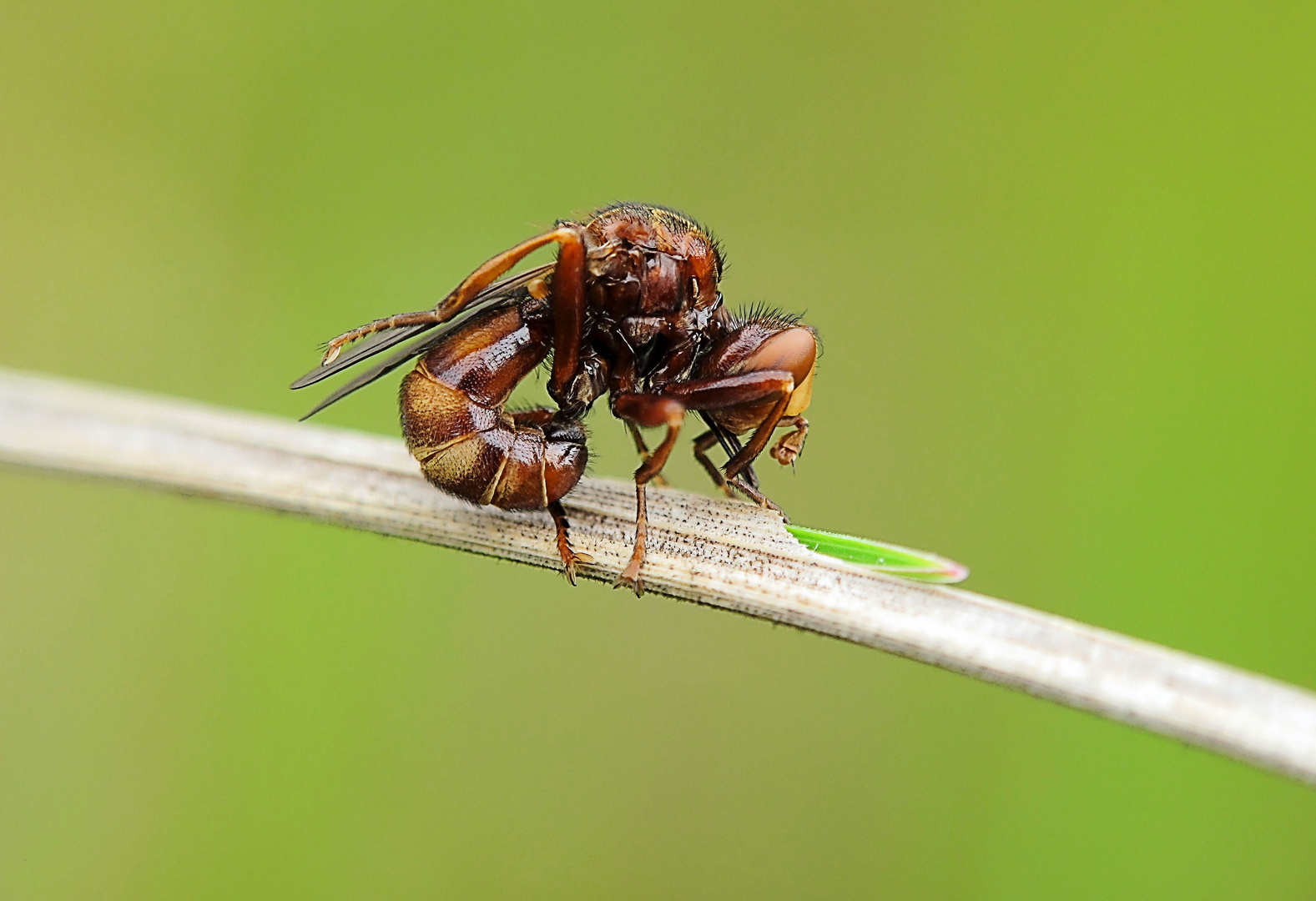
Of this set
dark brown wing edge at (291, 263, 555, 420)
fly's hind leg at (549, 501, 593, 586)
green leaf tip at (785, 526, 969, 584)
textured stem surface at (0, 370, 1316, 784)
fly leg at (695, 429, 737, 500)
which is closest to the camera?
textured stem surface at (0, 370, 1316, 784)

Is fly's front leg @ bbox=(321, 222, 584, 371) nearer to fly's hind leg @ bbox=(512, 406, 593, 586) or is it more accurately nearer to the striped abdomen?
the striped abdomen

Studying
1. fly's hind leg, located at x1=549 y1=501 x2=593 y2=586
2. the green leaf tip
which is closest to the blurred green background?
fly's hind leg, located at x1=549 y1=501 x2=593 y2=586

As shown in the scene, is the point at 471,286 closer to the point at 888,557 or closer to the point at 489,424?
the point at 489,424

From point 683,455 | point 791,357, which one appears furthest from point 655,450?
point 683,455

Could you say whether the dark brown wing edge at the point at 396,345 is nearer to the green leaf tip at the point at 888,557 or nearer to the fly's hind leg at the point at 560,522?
the fly's hind leg at the point at 560,522

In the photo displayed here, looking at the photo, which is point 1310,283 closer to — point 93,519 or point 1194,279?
point 1194,279

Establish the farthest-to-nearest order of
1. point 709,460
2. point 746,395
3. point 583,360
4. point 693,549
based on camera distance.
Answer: point 709,460
point 583,360
point 746,395
point 693,549

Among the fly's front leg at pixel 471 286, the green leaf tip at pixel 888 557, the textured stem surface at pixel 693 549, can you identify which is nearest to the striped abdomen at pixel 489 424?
the textured stem surface at pixel 693 549
